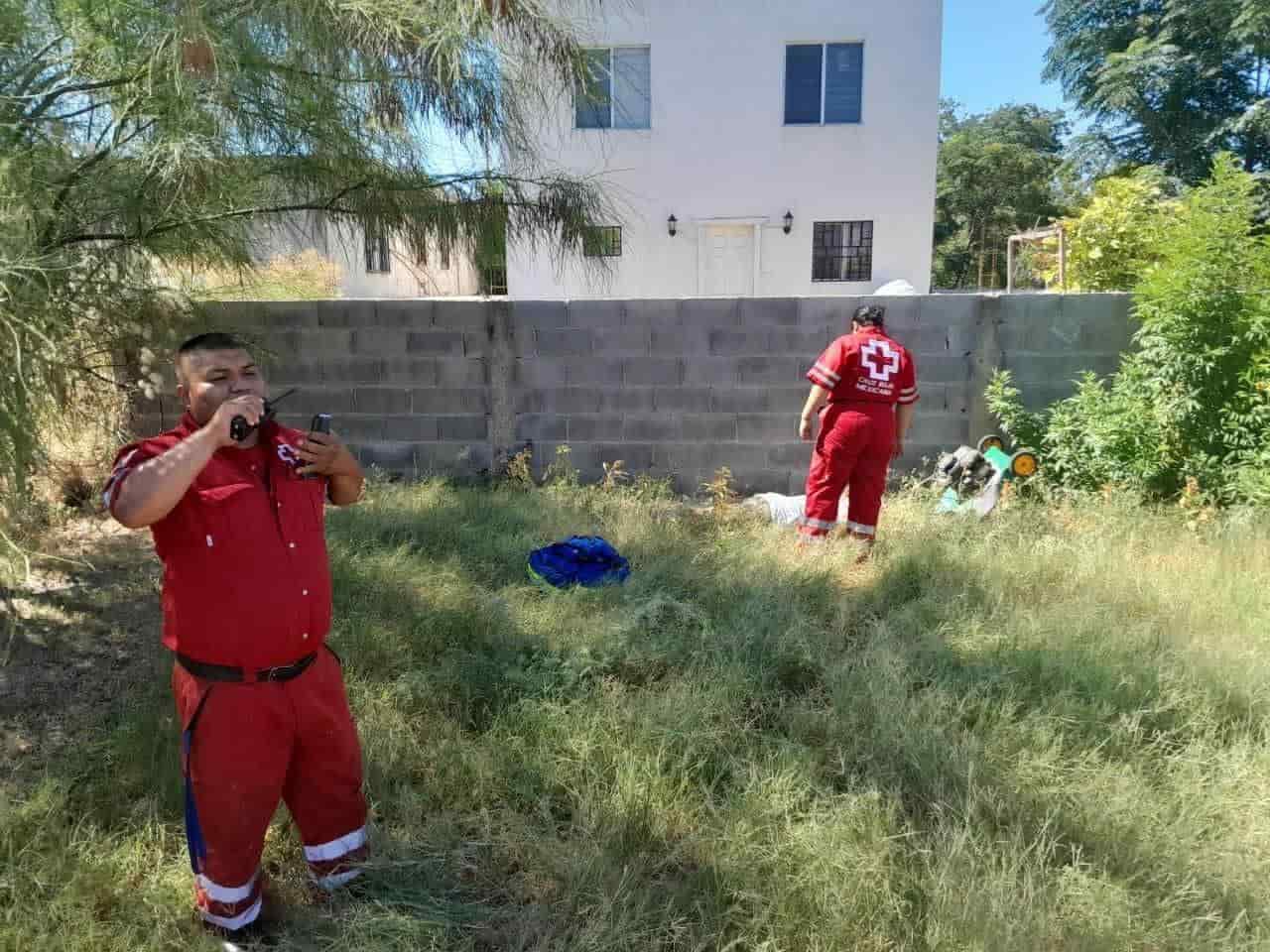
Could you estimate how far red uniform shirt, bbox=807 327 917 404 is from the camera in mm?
4715

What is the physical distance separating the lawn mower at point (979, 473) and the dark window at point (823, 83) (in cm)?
907

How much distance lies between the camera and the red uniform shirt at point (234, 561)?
6.11 ft

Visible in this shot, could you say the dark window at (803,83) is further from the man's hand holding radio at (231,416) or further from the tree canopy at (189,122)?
the man's hand holding radio at (231,416)

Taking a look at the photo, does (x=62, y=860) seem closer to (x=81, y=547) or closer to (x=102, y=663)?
(x=102, y=663)

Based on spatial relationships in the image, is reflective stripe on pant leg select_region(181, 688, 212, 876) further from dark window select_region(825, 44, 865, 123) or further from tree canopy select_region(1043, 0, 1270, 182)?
tree canopy select_region(1043, 0, 1270, 182)

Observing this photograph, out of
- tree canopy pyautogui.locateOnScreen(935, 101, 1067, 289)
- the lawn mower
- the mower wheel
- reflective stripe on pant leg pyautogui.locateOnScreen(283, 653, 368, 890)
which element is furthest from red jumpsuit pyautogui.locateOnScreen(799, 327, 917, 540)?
tree canopy pyautogui.locateOnScreen(935, 101, 1067, 289)

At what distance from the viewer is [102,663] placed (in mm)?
3439

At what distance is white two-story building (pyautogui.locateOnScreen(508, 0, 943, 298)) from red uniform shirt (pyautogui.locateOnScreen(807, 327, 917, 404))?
27.9ft

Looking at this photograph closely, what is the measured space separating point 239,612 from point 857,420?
143 inches

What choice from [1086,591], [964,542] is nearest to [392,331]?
[964,542]

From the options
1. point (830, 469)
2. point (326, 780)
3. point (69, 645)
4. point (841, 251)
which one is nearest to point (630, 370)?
point (830, 469)

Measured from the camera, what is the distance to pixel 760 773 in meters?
2.57

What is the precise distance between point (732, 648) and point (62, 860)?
2.24m

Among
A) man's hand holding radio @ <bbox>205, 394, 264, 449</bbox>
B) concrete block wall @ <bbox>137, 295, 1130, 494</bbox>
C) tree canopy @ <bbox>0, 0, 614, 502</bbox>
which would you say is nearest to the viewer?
man's hand holding radio @ <bbox>205, 394, 264, 449</bbox>
